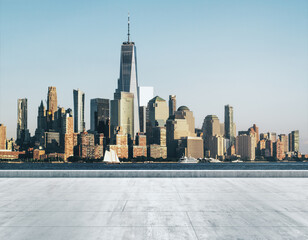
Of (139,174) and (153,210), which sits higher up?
(139,174)

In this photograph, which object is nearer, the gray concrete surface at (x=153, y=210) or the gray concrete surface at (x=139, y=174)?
the gray concrete surface at (x=153, y=210)

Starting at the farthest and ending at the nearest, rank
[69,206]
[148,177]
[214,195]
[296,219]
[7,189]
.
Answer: [148,177]
[7,189]
[214,195]
[69,206]
[296,219]

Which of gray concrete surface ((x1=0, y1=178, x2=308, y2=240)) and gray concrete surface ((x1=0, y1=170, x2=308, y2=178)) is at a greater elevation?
gray concrete surface ((x1=0, y1=170, x2=308, y2=178))

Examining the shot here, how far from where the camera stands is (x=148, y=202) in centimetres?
2003

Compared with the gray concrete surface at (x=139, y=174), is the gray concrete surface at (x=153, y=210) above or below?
below

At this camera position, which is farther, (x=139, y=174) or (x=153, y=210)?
(x=139, y=174)

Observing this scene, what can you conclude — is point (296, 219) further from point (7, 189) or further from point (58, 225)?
point (7, 189)

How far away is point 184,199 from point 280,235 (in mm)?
8043

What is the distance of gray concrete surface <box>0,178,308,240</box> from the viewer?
1380 centimetres

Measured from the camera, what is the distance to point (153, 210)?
1786 centimetres

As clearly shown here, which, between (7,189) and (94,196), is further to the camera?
(7,189)

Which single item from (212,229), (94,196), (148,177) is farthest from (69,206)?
(148,177)

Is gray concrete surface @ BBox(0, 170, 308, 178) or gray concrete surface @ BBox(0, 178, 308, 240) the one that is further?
gray concrete surface @ BBox(0, 170, 308, 178)

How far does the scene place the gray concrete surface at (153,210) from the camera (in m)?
13.8
